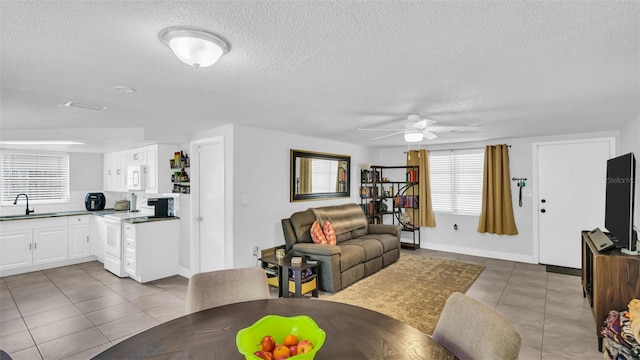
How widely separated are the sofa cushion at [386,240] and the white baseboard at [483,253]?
1.40 meters

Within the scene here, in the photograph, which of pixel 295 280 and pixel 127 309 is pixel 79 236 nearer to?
pixel 127 309

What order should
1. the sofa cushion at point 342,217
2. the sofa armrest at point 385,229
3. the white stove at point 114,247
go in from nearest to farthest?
1. the white stove at point 114,247
2. the sofa cushion at point 342,217
3. the sofa armrest at point 385,229

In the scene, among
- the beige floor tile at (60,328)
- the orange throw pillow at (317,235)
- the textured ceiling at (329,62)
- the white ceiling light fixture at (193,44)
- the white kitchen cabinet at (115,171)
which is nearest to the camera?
the textured ceiling at (329,62)

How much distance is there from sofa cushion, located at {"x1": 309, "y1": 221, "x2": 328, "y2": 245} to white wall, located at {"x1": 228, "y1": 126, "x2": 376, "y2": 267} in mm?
502

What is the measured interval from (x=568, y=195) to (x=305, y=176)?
4.20 meters

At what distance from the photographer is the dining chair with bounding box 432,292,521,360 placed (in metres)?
1.19

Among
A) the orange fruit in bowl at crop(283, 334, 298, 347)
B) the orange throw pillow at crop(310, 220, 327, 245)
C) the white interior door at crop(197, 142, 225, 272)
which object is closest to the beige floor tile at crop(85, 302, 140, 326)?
the white interior door at crop(197, 142, 225, 272)

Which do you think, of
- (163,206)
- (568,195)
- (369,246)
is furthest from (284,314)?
(568,195)

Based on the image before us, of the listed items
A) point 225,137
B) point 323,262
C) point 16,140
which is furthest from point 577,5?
point 16,140

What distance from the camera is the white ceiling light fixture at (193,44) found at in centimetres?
147

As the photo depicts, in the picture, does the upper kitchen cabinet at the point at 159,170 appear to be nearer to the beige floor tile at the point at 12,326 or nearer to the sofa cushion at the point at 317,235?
the beige floor tile at the point at 12,326

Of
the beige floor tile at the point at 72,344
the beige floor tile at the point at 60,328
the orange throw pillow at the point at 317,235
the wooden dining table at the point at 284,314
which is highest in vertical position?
the wooden dining table at the point at 284,314

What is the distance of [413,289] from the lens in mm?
4059

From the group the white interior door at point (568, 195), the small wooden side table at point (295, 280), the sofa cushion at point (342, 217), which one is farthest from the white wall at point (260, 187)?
the white interior door at point (568, 195)
